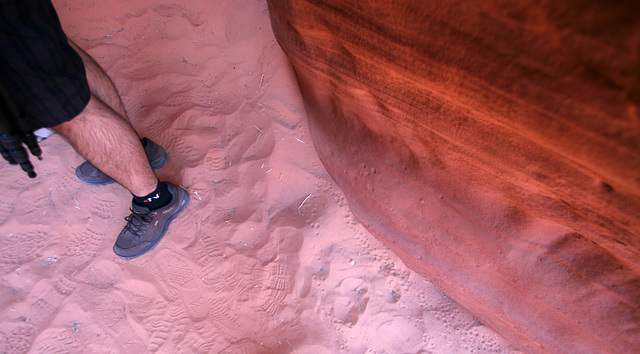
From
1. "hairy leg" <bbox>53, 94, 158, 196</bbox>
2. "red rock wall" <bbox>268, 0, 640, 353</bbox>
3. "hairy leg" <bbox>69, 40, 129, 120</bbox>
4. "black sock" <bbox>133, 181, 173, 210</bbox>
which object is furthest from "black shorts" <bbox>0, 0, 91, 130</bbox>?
"red rock wall" <bbox>268, 0, 640, 353</bbox>

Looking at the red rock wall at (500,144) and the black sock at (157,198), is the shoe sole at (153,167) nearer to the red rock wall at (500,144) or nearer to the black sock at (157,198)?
the black sock at (157,198)

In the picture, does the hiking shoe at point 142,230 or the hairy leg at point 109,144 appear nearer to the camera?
the hairy leg at point 109,144

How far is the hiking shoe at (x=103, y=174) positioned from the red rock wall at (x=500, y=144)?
3.10ft

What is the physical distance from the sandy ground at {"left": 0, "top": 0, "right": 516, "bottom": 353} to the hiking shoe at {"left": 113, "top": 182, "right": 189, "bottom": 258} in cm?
6

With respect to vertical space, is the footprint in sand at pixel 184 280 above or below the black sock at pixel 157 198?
below

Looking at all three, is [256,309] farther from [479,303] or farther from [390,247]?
[479,303]

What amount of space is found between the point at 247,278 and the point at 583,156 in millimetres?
1389

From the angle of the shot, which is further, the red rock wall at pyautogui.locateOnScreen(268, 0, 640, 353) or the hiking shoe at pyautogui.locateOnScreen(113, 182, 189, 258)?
the hiking shoe at pyautogui.locateOnScreen(113, 182, 189, 258)

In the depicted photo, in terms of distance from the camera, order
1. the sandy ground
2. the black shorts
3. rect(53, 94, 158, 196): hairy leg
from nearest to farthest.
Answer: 1. the black shorts
2. rect(53, 94, 158, 196): hairy leg
3. the sandy ground

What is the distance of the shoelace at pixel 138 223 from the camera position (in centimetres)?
168

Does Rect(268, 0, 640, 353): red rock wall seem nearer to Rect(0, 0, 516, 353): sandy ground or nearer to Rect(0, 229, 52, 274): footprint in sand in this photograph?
Rect(0, 0, 516, 353): sandy ground

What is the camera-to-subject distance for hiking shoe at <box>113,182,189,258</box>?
166cm

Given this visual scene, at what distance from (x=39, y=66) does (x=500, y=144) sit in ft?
4.97

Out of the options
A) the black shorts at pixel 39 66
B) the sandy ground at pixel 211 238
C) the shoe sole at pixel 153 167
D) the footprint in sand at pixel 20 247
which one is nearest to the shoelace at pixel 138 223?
the sandy ground at pixel 211 238
